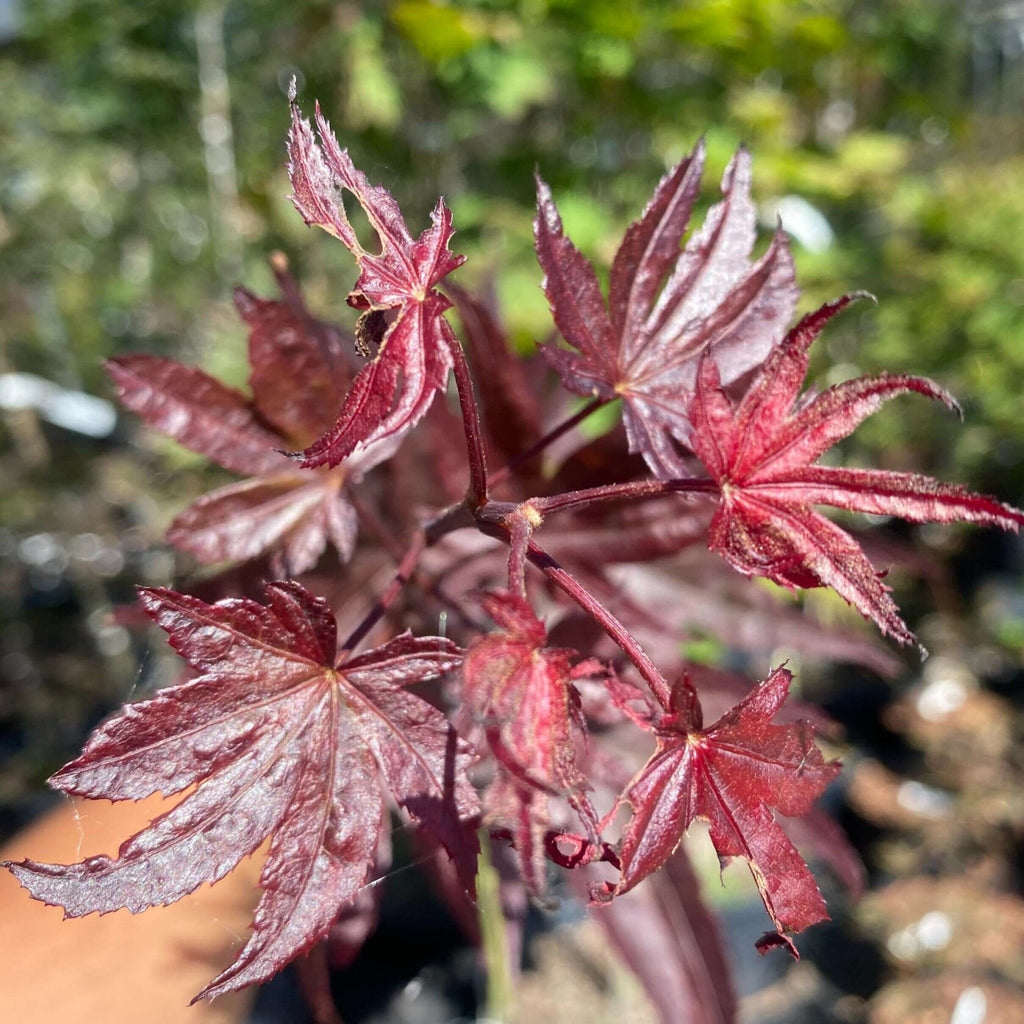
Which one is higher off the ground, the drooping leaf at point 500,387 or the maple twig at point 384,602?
the drooping leaf at point 500,387

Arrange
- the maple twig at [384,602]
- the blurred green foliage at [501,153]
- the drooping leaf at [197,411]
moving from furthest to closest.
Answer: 1. the blurred green foliage at [501,153]
2. the drooping leaf at [197,411]
3. the maple twig at [384,602]

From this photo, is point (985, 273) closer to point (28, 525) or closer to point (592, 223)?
point (592, 223)

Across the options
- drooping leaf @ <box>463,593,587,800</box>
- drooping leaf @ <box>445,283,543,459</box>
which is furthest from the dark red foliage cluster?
drooping leaf @ <box>445,283,543,459</box>

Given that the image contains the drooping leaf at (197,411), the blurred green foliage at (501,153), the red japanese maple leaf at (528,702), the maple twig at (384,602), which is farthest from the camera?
the blurred green foliage at (501,153)

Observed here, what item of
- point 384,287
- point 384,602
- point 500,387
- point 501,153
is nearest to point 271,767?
point 384,602

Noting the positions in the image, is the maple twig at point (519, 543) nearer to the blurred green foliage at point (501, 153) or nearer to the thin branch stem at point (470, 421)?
the thin branch stem at point (470, 421)

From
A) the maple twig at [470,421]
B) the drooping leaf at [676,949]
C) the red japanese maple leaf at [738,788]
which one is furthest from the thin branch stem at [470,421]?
the drooping leaf at [676,949]

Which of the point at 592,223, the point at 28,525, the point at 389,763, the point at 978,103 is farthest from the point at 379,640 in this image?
the point at 978,103

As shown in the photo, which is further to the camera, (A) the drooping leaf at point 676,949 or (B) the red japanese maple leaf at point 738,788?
(A) the drooping leaf at point 676,949
